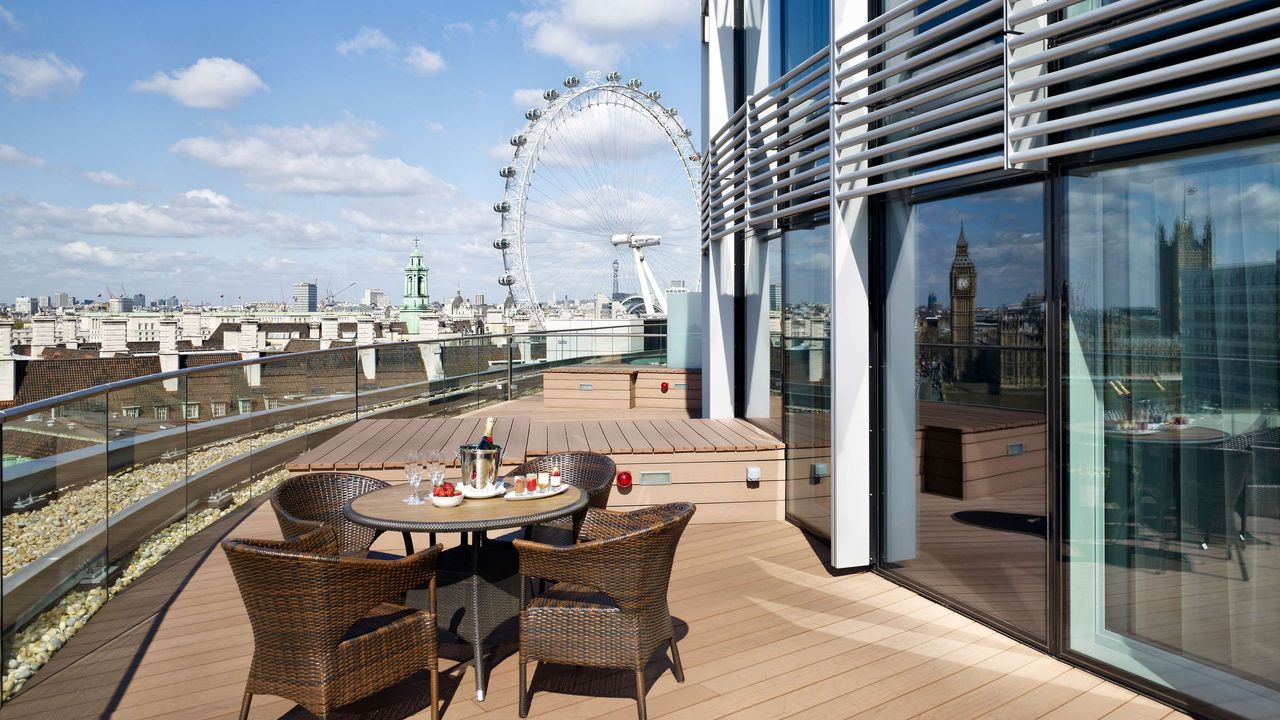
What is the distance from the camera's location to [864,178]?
359cm

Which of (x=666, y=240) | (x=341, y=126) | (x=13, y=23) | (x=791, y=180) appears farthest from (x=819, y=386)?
(x=13, y=23)

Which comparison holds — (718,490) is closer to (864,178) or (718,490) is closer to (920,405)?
(920,405)

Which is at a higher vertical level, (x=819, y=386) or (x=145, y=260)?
(x=145, y=260)

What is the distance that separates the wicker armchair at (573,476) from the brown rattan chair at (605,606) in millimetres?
657

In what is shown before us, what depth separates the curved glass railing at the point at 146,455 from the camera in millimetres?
2303

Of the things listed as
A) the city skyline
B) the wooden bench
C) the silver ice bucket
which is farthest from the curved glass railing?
the city skyline

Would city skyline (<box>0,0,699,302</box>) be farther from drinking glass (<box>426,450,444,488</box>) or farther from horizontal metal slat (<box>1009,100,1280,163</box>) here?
drinking glass (<box>426,450,444,488</box>)

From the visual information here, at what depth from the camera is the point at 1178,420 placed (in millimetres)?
2326

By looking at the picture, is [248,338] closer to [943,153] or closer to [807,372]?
[807,372]

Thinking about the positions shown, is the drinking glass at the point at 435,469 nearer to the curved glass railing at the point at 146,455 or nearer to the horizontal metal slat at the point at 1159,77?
the curved glass railing at the point at 146,455

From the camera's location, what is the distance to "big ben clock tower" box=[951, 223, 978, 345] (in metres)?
3.12

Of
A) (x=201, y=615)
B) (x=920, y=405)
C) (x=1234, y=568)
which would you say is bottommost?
(x=201, y=615)

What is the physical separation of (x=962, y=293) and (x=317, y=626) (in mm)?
2583

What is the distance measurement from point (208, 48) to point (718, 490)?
46177mm
